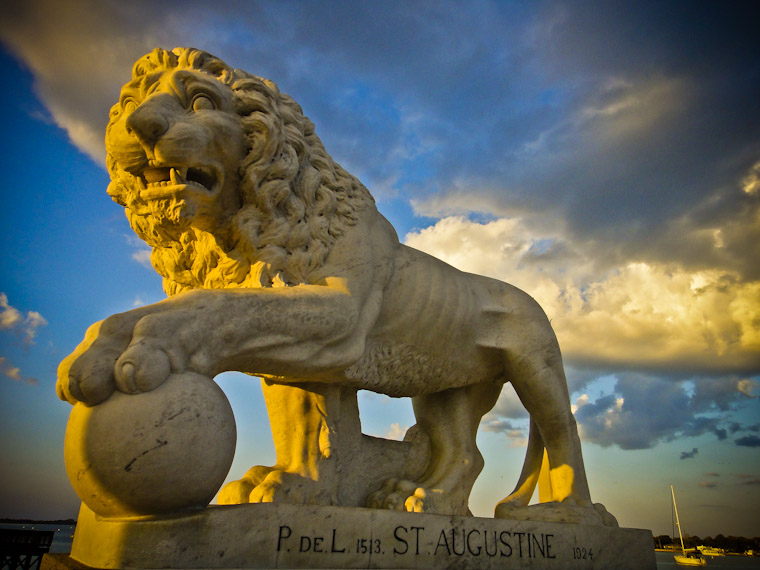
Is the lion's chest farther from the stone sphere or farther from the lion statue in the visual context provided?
the stone sphere

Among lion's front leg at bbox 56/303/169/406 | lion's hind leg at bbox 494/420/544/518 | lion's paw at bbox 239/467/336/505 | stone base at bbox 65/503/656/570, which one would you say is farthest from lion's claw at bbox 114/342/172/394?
lion's hind leg at bbox 494/420/544/518

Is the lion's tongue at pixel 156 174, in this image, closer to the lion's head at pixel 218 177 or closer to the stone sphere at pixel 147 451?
the lion's head at pixel 218 177

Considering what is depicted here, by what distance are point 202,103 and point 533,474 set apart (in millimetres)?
3123

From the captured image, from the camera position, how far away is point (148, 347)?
215 cm

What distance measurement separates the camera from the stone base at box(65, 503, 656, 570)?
6.79 feet

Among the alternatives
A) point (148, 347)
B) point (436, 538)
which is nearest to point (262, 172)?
point (148, 347)

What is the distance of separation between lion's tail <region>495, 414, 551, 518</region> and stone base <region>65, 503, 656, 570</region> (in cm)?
72

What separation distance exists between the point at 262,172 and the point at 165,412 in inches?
54.1

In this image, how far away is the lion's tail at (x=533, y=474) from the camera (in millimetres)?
3928

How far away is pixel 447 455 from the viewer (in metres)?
3.71

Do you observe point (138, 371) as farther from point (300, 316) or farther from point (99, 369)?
point (300, 316)

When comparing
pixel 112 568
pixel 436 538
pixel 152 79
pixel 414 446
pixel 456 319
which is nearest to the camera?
pixel 112 568

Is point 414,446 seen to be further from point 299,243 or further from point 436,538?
point 299,243

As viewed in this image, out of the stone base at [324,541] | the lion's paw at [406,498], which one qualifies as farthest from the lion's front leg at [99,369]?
the lion's paw at [406,498]
